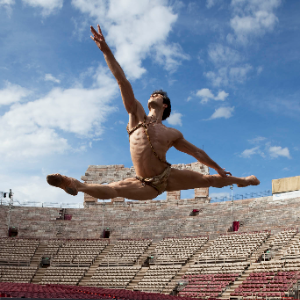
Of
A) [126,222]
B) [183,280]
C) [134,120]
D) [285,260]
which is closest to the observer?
[134,120]

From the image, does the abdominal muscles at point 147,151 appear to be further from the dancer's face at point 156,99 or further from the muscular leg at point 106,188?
the dancer's face at point 156,99

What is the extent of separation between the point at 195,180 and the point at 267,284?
15.3 metres

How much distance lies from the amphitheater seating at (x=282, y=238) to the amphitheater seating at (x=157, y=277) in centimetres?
586

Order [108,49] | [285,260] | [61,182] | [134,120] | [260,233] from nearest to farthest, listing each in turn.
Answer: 1. [61,182]
2. [108,49]
3. [134,120]
4. [285,260]
5. [260,233]

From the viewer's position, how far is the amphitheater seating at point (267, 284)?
17.6m

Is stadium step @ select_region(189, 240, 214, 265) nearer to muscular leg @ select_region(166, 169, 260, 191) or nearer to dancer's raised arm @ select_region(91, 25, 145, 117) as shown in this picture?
muscular leg @ select_region(166, 169, 260, 191)

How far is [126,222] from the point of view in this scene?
32062 millimetres

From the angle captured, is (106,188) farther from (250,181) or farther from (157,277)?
(157,277)

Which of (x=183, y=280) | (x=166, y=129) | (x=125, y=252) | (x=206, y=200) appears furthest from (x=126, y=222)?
(x=166, y=129)

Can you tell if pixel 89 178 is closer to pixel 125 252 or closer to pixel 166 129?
pixel 125 252

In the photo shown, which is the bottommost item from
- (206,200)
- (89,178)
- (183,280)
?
(183,280)

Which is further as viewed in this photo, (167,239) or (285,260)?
(167,239)

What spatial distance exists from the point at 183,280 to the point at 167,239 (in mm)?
6316

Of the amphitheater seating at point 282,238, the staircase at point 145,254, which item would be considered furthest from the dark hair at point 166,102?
the staircase at point 145,254
